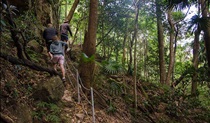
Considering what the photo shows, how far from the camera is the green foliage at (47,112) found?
5.20m

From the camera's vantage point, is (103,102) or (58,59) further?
(103,102)

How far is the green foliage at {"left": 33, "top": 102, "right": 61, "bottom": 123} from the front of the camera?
5203 mm

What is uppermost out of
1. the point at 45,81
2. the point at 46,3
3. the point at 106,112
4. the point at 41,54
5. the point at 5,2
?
the point at 46,3

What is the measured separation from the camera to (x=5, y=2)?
379cm

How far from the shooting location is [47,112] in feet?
18.1

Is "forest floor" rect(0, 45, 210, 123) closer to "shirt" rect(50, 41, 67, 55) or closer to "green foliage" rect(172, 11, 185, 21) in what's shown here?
"shirt" rect(50, 41, 67, 55)

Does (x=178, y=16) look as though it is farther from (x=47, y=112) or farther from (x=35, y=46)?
(x=47, y=112)

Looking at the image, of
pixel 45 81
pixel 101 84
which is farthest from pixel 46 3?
pixel 45 81

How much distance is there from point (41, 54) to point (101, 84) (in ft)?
9.20

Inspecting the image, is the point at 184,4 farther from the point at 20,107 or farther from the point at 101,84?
the point at 20,107

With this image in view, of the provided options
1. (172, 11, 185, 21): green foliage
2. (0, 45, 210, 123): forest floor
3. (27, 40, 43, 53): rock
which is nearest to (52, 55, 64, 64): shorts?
(0, 45, 210, 123): forest floor

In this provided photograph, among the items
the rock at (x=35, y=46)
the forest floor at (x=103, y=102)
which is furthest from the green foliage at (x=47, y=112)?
the rock at (x=35, y=46)

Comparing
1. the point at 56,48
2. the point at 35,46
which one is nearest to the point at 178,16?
the point at 35,46

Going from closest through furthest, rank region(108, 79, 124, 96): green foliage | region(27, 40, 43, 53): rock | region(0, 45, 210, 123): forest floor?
region(0, 45, 210, 123): forest floor → region(27, 40, 43, 53): rock → region(108, 79, 124, 96): green foliage
